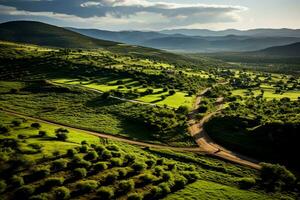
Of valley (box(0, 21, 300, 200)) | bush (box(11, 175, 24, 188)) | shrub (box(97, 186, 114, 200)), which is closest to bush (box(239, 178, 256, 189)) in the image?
valley (box(0, 21, 300, 200))

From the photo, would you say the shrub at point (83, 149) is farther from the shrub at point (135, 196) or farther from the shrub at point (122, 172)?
the shrub at point (135, 196)

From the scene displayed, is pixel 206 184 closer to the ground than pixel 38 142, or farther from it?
closer to the ground

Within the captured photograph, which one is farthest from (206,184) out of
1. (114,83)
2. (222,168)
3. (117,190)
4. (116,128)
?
(114,83)

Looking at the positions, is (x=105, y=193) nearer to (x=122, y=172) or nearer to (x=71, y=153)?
(x=122, y=172)

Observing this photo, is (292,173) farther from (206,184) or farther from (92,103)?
(92,103)

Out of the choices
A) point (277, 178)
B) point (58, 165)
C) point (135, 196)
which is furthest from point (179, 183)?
point (58, 165)
